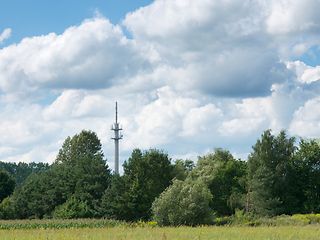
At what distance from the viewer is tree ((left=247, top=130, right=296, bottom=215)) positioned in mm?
73125

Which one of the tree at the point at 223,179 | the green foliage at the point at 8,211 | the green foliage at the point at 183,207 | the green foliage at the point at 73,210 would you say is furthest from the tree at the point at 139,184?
the green foliage at the point at 8,211

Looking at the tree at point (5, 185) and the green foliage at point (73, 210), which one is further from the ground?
the tree at point (5, 185)

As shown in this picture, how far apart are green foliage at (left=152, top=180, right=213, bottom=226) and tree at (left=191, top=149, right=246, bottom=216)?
24.4 meters

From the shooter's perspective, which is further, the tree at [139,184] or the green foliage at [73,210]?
the green foliage at [73,210]

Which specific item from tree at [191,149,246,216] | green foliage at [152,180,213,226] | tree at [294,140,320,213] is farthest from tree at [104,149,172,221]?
tree at [294,140,320,213]

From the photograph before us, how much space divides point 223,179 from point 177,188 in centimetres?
3191

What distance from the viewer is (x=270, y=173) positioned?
243 feet

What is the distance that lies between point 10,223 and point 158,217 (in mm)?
14477

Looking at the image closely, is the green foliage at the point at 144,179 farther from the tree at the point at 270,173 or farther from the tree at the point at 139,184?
the tree at the point at 270,173

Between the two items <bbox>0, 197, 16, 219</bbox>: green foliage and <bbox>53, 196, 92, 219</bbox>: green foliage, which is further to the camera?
<bbox>0, 197, 16, 219</bbox>: green foliage

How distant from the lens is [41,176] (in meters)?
90.7

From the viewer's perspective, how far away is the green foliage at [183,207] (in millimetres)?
55906

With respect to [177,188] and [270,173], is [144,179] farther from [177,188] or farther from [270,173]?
[270,173]

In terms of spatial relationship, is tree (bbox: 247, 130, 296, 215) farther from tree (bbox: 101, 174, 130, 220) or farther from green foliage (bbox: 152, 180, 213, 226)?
green foliage (bbox: 152, 180, 213, 226)
